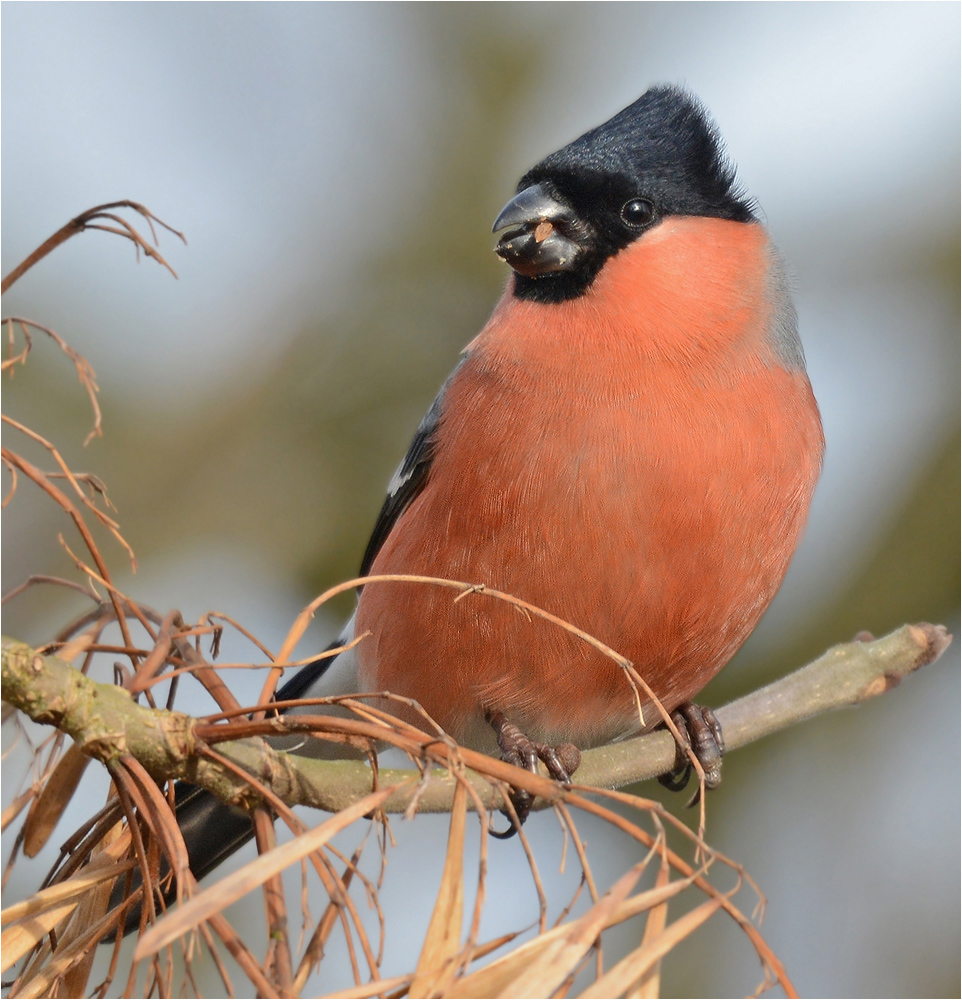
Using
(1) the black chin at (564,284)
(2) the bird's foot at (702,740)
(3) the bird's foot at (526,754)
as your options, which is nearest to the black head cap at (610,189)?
(1) the black chin at (564,284)

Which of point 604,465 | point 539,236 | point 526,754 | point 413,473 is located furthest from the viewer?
point 413,473

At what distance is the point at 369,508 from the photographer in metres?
4.86

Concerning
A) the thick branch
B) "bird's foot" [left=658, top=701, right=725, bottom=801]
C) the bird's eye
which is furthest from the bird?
the thick branch

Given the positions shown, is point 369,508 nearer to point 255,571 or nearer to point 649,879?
point 255,571

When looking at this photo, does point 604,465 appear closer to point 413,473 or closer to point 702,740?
point 413,473

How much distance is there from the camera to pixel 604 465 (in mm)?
2496

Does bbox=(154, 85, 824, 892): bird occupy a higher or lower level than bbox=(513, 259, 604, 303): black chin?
lower

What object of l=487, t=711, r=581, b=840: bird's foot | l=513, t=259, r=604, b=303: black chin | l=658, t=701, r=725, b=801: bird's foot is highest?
l=513, t=259, r=604, b=303: black chin

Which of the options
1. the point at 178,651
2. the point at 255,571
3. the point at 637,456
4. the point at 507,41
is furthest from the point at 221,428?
the point at 178,651

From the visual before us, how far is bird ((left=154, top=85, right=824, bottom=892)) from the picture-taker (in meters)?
2.53

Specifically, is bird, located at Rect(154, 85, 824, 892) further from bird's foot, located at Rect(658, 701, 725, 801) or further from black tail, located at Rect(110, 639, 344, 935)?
bird's foot, located at Rect(658, 701, 725, 801)

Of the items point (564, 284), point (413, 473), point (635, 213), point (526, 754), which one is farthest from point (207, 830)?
point (635, 213)

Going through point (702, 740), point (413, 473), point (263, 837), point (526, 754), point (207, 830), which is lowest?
point (702, 740)

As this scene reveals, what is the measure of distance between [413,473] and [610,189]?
3.12 ft
